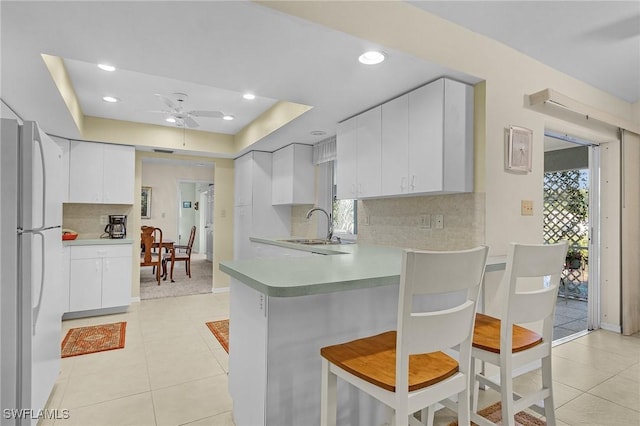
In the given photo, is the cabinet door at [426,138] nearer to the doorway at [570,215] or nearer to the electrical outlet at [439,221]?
the electrical outlet at [439,221]

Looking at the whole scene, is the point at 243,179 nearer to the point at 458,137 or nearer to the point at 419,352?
the point at 458,137

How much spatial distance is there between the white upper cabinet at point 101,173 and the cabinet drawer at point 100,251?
2.06 ft

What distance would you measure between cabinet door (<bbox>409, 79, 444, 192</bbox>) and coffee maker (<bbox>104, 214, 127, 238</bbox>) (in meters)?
3.85

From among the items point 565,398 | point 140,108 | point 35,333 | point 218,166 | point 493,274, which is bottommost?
point 565,398

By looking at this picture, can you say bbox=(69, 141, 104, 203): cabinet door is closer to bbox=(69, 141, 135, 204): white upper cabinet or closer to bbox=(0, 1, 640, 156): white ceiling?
bbox=(69, 141, 135, 204): white upper cabinet

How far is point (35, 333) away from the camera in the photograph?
5.58 ft

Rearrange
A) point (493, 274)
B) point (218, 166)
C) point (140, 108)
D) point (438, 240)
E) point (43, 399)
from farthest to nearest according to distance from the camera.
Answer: point (218, 166)
point (140, 108)
point (438, 240)
point (493, 274)
point (43, 399)

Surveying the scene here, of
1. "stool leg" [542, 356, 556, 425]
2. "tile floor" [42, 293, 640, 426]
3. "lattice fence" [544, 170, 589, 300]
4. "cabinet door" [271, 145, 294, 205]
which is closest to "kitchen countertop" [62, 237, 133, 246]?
"tile floor" [42, 293, 640, 426]

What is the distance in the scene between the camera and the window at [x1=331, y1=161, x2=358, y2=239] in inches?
162

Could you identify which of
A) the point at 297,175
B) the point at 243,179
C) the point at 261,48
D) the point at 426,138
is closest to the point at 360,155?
the point at 426,138

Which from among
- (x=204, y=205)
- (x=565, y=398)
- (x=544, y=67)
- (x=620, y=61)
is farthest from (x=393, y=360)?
(x=204, y=205)

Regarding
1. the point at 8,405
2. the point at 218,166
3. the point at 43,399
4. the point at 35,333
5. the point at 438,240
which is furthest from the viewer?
the point at 218,166

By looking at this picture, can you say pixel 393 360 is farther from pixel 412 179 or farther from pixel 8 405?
pixel 8 405

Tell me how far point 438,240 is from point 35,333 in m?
2.53
